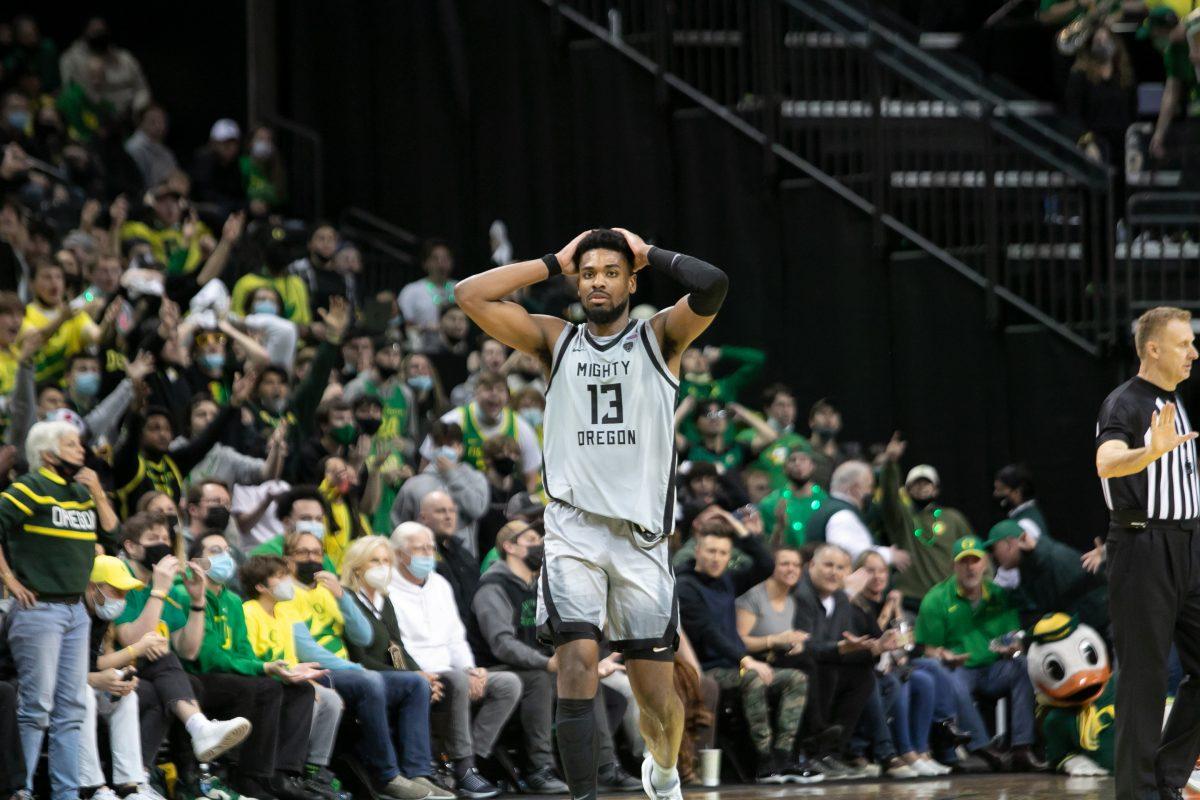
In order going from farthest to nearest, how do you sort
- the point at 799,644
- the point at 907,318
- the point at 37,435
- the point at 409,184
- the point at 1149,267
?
1. the point at 409,184
2. the point at 907,318
3. the point at 1149,267
4. the point at 799,644
5. the point at 37,435

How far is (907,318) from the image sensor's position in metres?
17.0

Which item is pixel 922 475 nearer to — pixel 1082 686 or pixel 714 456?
pixel 714 456

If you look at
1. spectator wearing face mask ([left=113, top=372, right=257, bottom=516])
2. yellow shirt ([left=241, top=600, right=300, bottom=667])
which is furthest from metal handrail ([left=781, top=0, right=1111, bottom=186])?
yellow shirt ([left=241, top=600, right=300, bottom=667])

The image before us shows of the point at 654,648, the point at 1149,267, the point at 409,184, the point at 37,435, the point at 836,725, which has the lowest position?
the point at 836,725

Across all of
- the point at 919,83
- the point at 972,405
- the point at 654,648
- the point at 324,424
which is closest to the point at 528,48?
the point at 919,83

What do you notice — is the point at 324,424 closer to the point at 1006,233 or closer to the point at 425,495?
the point at 425,495

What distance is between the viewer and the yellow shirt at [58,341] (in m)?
13.6

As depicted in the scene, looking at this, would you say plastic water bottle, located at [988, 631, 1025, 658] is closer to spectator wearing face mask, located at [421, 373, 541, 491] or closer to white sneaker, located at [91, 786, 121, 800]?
spectator wearing face mask, located at [421, 373, 541, 491]

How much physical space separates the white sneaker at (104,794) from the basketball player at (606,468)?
309 centimetres

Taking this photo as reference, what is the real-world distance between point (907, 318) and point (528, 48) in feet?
16.4

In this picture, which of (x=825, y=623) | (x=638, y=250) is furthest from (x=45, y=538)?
(x=825, y=623)

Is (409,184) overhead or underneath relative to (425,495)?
overhead

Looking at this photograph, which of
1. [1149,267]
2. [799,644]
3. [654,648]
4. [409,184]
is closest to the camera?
[654,648]

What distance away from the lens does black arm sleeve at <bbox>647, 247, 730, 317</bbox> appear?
7918 millimetres
